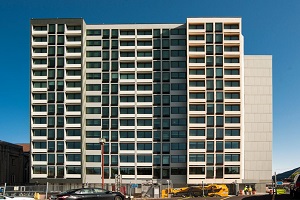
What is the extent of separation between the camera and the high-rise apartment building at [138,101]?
89.0 m

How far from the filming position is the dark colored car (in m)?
28.3

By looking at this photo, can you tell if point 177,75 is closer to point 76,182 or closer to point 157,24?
point 157,24

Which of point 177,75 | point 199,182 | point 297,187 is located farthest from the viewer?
point 177,75

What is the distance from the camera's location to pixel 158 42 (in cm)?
9356

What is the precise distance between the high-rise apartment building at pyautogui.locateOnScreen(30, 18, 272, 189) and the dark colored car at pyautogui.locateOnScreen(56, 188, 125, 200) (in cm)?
5938

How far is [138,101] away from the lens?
9188cm

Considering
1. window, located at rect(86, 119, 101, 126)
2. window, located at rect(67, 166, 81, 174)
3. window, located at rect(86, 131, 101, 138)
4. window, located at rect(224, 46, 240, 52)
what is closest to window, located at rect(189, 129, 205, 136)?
window, located at rect(224, 46, 240, 52)

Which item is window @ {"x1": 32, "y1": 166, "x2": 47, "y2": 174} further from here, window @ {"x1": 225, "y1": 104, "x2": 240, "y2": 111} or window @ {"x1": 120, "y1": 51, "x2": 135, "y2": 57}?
window @ {"x1": 225, "y1": 104, "x2": 240, "y2": 111}

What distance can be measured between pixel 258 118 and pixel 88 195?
7681 cm

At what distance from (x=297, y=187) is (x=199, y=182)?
55625 mm

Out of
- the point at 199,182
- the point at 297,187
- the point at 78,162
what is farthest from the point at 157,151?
the point at 297,187

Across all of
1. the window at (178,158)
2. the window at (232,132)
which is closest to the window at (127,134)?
the window at (178,158)

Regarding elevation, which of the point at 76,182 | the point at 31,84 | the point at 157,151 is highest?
the point at 31,84

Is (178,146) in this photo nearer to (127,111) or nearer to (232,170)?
(232,170)
